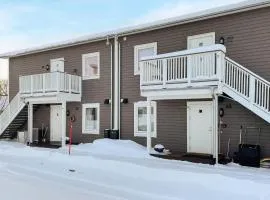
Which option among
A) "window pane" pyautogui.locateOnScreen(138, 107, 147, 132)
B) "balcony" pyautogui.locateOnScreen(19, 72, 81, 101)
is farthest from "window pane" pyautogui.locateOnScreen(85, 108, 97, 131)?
"window pane" pyautogui.locateOnScreen(138, 107, 147, 132)

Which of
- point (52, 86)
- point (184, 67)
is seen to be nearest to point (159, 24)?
point (184, 67)

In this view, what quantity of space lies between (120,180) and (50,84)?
29.8 ft

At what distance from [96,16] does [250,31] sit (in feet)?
48.3

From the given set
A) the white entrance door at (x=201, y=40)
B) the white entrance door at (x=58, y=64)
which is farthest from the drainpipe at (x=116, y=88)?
the white entrance door at (x=201, y=40)

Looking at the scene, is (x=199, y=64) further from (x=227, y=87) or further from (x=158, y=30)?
(x=158, y=30)

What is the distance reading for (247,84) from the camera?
11336mm

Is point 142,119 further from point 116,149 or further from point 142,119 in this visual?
point 116,149

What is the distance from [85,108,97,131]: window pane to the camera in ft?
56.3

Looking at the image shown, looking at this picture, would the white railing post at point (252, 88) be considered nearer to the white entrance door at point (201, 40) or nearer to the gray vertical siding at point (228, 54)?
the gray vertical siding at point (228, 54)

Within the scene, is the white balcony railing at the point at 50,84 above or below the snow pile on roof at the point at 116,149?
above

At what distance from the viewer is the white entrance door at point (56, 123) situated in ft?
61.3

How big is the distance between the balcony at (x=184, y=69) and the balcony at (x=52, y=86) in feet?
16.0

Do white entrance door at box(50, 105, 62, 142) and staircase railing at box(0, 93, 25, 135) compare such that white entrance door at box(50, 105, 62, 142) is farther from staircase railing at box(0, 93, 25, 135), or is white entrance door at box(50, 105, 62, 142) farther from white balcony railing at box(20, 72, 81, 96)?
white balcony railing at box(20, 72, 81, 96)

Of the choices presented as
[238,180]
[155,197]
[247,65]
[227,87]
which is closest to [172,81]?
[227,87]
